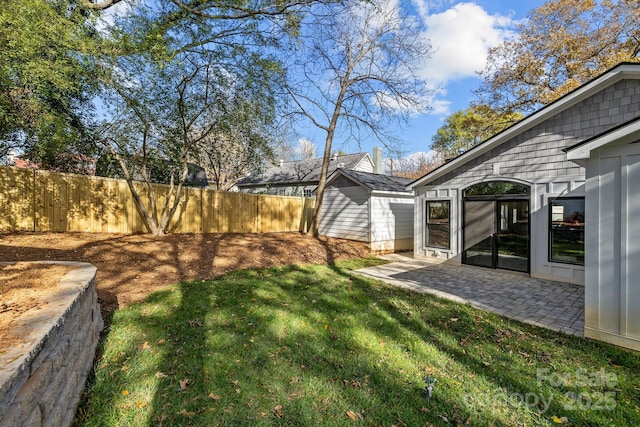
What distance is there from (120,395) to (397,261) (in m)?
8.16

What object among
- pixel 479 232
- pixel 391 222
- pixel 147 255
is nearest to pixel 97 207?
pixel 147 255

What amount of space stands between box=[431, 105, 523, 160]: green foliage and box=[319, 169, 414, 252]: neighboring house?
8.93m

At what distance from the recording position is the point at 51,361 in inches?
75.0

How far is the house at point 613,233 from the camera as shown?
134 inches

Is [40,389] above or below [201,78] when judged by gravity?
below

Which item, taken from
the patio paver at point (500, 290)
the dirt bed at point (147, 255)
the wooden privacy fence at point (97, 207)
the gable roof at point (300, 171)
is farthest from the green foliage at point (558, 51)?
the wooden privacy fence at point (97, 207)

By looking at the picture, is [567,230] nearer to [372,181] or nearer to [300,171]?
[372,181]

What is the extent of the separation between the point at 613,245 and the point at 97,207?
457 inches

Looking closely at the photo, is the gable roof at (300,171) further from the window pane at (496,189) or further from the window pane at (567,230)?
the window pane at (567,230)

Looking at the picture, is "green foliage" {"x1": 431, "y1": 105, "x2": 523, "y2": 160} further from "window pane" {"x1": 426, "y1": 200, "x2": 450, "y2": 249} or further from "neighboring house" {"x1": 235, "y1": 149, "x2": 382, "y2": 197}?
"window pane" {"x1": 426, "y1": 200, "x2": 450, "y2": 249}

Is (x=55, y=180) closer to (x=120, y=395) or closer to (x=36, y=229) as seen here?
(x=36, y=229)

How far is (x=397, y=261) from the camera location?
9.30m

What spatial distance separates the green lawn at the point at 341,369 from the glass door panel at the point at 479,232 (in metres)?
3.93

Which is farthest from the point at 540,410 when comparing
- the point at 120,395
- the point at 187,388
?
the point at 120,395
